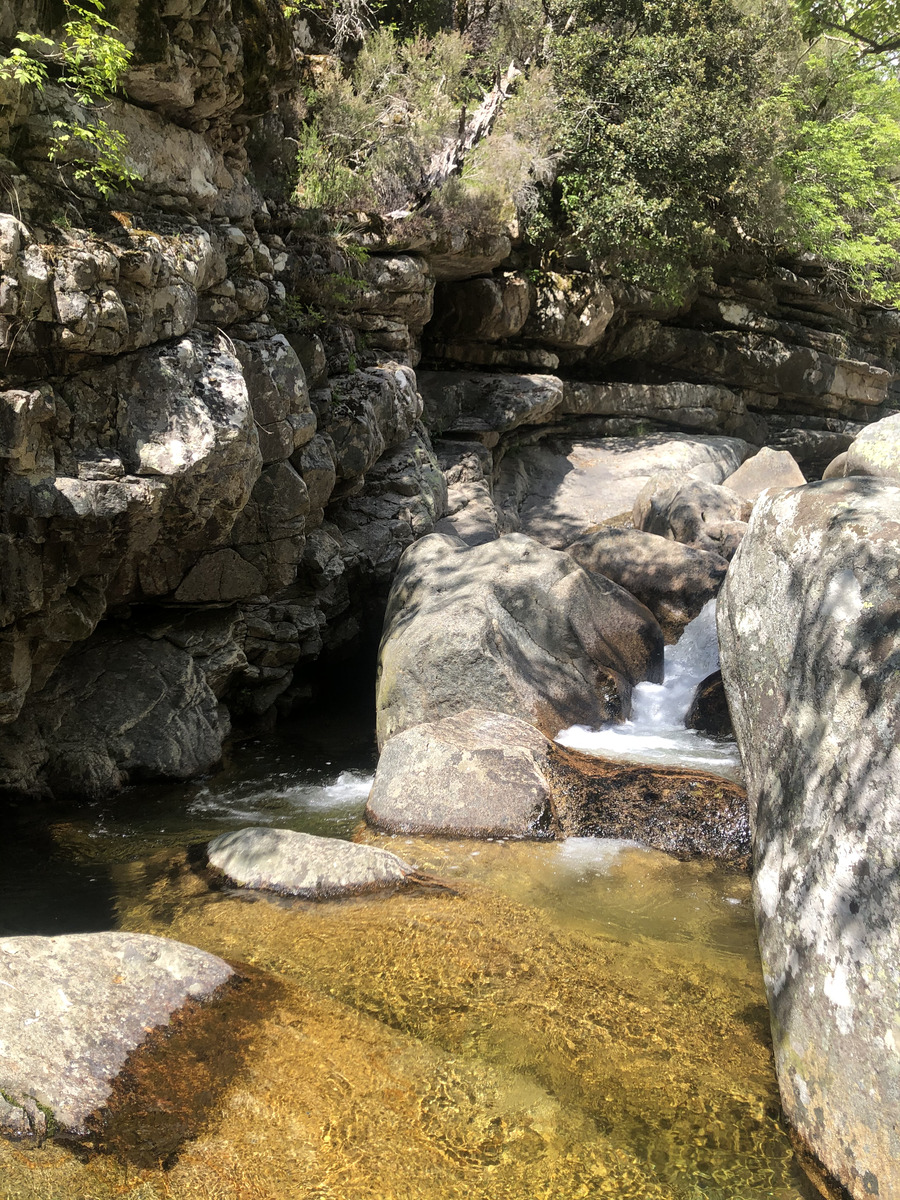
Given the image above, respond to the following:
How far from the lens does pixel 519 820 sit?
259 inches

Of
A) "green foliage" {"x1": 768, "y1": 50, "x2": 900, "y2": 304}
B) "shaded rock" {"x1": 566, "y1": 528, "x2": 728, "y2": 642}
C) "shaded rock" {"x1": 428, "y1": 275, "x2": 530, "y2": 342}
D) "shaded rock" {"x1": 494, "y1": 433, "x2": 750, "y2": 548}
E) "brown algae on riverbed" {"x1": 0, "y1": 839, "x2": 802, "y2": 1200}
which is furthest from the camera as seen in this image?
"green foliage" {"x1": 768, "y1": 50, "x2": 900, "y2": 304}

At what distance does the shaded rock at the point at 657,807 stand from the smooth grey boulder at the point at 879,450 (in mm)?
2499

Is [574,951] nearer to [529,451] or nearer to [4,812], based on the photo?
[4,812]

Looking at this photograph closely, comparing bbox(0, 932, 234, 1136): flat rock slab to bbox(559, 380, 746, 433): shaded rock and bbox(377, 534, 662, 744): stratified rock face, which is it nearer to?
bbox(377, 534, 662, 744): stratified rock face

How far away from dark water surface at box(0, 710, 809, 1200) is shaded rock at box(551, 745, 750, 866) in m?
0.23

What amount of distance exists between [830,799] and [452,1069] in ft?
6.66

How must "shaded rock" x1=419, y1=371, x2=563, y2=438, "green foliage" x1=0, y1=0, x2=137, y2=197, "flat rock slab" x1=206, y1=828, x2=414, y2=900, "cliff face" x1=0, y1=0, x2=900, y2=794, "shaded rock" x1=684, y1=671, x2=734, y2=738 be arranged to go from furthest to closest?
"shaded rock" x1=419, y1=371, x2=563, y2=438
"shaded rock" x1=684, y1=671, x2=734, y2=738
"cliff face" x1=0, y1=0, x2=900, y2=794
"green foliage" x1=0, y1=0, x2=137, y2=197
"flat rock slab" x1=206, y1=828, x2=414, y2=900

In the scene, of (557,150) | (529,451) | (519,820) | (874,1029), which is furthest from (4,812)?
(557,150)

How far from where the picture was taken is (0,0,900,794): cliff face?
6.80m

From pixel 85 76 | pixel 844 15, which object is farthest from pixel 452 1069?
pixel 844 15

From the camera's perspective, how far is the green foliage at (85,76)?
6.59 m

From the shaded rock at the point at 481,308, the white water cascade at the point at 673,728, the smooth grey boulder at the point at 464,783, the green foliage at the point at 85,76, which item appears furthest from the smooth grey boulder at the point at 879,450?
the shaded rock at the point at 481,308

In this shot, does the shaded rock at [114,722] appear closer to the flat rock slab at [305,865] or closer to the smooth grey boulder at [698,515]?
the flat rock slab at [305,865]

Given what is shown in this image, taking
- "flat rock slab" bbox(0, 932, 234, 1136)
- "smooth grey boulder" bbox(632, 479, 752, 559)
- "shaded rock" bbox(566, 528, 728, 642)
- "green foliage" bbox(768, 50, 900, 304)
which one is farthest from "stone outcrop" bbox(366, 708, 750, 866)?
"green foliage" bbox(768, 50, 900, 304)
